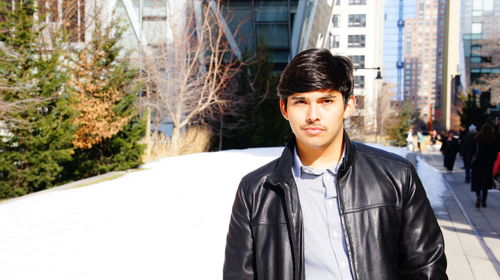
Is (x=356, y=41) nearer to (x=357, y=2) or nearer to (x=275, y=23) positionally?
(x=357, y=2)

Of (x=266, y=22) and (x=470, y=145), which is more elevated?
(x=266, y=22)

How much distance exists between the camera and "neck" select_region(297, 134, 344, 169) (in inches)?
83.1

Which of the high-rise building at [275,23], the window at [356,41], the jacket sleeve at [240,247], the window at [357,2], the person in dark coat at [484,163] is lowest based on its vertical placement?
the person in dark coat at [484,163]

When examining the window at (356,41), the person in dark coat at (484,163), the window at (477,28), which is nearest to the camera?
the person in dark coat at (484,163)

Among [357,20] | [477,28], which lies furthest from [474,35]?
[357,20]

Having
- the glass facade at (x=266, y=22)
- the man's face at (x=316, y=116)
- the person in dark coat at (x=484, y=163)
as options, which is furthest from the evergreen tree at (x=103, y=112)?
the glass facade at (x=266, y=22)

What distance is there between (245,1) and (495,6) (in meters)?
42.5

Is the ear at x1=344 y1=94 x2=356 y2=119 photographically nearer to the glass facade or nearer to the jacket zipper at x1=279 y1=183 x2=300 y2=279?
the jacket zipper at x1=279 y1=183 x2=300 y2=279

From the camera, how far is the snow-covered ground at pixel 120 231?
596cm

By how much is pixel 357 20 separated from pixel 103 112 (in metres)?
70.9

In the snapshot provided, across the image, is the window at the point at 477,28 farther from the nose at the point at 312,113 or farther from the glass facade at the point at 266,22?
the nose at the point at 312,113

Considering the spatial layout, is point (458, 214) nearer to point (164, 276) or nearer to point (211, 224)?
point (211, 224)

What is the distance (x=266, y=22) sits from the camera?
35688mm

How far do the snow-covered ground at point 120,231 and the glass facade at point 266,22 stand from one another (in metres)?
22.9
